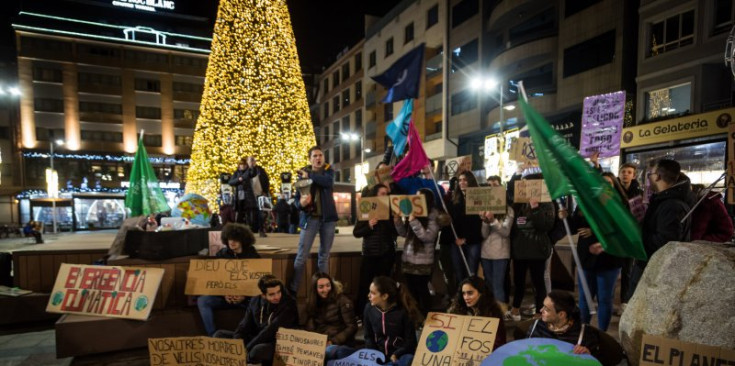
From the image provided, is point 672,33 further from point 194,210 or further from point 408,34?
point 408,34

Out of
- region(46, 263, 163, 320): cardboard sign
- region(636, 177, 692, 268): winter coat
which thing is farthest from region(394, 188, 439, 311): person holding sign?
region(46, 263, 163, 320): cardboard sign

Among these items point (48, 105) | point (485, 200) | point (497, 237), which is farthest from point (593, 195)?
point (48, 105)

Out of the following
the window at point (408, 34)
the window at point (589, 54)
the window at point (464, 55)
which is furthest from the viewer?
the window at point (408, 34)

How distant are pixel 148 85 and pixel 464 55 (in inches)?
1492

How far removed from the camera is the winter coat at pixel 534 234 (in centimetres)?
550

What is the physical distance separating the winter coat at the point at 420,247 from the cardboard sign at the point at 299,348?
1.83 m

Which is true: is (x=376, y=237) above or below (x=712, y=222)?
below

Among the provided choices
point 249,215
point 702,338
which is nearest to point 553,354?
point 702,338

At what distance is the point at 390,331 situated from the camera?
13.8 ft

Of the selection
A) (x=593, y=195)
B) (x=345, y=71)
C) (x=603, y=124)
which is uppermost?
(x=345, y=71)

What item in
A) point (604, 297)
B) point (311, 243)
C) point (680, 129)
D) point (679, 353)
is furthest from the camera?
point (680, 129)

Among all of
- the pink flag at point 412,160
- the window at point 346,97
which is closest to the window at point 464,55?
the window at point 346,97

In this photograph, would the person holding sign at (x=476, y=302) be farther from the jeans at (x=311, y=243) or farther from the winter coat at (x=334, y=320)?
the jeans at (x=311, y=243)

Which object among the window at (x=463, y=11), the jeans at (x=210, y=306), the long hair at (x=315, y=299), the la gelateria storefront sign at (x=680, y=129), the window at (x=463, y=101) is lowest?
the jeans at (x=210, y=306)
